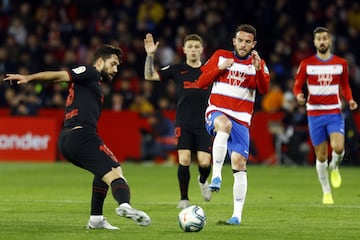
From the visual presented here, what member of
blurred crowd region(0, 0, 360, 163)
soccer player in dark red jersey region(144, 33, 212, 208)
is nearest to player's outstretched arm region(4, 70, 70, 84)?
soccer player in dark red jersey region(144, 33, 212, 208)

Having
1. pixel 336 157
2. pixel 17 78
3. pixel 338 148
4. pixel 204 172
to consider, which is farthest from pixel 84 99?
pixel 336 157

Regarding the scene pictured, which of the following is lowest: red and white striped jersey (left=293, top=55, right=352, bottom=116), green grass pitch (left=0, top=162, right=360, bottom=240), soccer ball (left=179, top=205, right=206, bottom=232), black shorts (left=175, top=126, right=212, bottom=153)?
green grass pitch (left=0, top=162, right=360, bottom=240)

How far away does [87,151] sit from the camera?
10.9 meters

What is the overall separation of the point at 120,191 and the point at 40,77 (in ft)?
4.90

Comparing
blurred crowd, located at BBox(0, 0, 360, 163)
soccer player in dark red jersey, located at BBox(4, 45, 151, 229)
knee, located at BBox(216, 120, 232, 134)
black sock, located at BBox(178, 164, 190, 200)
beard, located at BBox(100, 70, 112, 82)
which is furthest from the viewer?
blurred crowd, located at BBox(0, 0, 360, 163)

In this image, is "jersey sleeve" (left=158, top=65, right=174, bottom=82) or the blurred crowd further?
the blurred crowd

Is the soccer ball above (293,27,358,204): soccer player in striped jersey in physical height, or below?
below

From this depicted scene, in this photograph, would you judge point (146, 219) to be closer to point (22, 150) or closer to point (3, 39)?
point (22, 150)

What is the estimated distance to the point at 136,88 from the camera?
28.7 m

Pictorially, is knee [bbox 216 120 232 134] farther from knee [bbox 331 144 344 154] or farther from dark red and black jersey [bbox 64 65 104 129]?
knee [bbox 331 144 344 154]

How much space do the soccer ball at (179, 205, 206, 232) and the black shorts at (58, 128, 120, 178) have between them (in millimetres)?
951

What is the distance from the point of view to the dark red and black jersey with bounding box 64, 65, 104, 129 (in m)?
11.0

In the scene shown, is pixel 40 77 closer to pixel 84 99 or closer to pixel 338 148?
pixel 84 99

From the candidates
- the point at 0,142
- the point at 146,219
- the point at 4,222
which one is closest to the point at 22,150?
the point at 0,142
